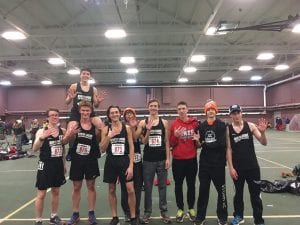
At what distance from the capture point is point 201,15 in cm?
1475

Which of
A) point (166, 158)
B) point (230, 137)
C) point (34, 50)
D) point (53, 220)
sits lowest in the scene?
point (53, 220)

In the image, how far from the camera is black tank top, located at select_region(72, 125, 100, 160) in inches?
200

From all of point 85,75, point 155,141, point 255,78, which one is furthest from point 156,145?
point 255,78

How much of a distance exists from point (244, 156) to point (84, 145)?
228 cm

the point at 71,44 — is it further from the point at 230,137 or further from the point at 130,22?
the point at 230,137

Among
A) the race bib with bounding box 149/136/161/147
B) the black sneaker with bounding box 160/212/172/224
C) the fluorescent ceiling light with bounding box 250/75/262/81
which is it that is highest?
the fluorescent ceiling light with bounding box 250/75/262/81

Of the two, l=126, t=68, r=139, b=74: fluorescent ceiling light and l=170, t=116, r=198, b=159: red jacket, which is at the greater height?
l=126, t=68, r=139, b=74: fluorescent ceiling light

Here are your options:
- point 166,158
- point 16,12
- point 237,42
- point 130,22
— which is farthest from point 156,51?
point 166,158

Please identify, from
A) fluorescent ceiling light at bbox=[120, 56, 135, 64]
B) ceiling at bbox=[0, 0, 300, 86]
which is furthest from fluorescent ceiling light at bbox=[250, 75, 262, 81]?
fluorescent ceiling light at bbox=[120, 56, 135, 64]

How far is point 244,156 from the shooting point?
4859 millimetres

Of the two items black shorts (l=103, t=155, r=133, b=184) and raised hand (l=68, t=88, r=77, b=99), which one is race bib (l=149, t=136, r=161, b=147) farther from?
raised hand (l=68, t=88, r=77, b=99)

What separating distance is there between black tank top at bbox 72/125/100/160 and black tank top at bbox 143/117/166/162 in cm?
82

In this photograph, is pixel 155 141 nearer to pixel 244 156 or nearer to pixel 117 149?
pixel 117 149

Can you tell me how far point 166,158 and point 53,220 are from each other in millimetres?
1919
